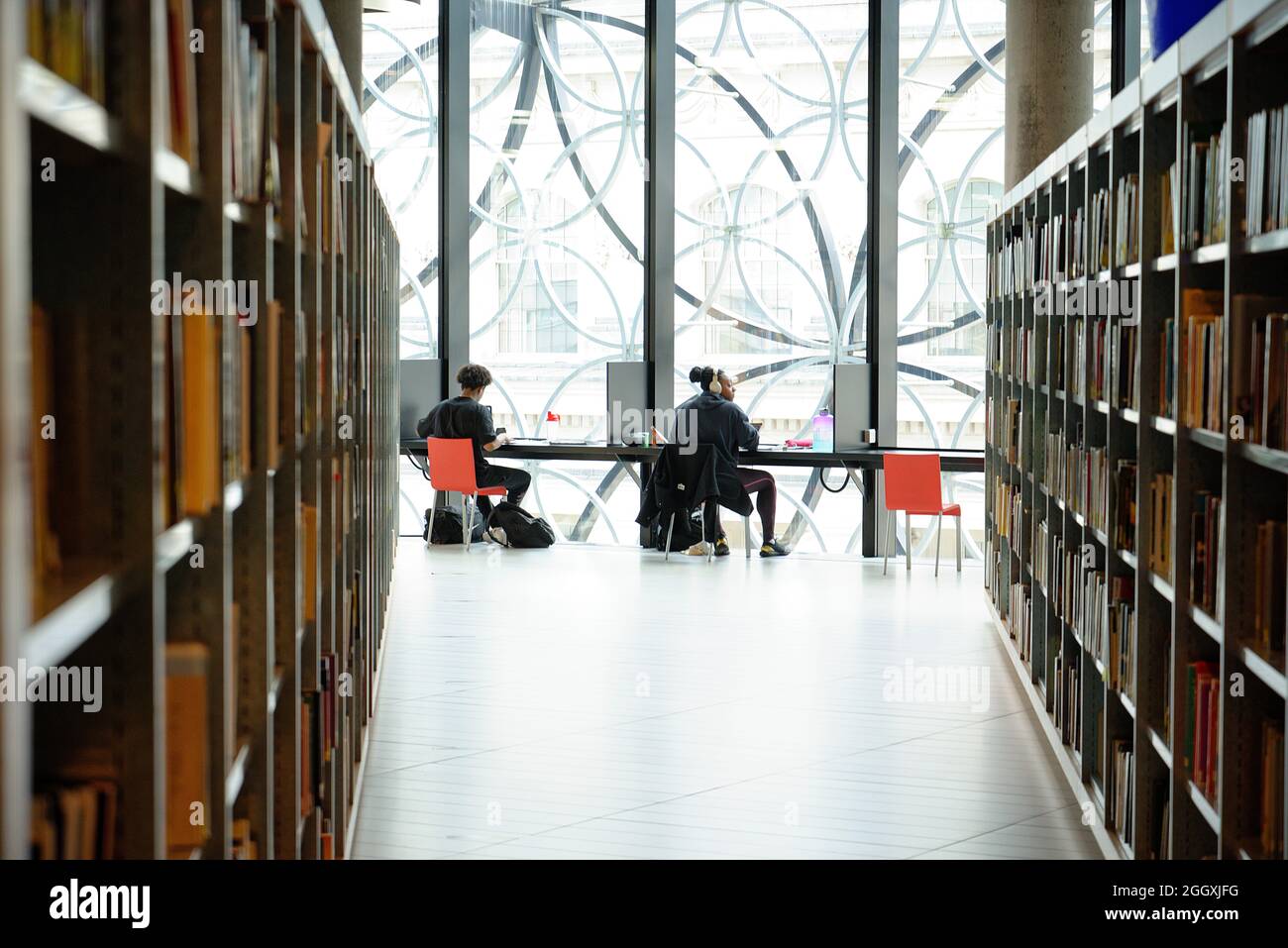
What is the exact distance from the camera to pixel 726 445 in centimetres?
912

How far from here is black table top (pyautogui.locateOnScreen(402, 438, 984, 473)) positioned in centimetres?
900

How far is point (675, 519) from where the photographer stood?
370 inches

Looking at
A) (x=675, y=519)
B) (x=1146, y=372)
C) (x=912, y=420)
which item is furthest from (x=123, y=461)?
(x=912, y=420)

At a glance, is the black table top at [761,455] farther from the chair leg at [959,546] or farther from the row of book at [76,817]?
the row of book at [76,817]

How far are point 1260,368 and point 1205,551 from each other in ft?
1.80

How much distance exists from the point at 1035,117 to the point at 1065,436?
400 cm

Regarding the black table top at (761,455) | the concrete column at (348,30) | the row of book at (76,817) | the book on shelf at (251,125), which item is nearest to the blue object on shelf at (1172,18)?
the book on shelf at (251,125)

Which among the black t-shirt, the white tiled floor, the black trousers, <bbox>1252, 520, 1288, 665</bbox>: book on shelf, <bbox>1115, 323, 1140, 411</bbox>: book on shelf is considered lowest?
the white tiled floor

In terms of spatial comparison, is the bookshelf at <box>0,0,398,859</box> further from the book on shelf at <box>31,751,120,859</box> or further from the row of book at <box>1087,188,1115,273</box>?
the row of book at <box>1087,188,1115,273</box>

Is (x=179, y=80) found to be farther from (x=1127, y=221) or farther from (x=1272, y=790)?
(x=1127, y=221)

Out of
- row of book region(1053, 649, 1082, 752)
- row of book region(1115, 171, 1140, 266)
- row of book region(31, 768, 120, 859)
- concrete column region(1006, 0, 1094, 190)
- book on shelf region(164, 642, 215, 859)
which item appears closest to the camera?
row of book region(31, 768, 120, 859)

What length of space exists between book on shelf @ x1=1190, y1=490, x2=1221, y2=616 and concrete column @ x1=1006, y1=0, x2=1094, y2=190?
5.51 m

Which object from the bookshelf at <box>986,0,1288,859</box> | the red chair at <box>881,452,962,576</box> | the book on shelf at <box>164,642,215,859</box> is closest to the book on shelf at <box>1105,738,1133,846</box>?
the bookshelf at <box>986,0,1288,859</box>

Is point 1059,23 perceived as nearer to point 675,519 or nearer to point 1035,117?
point 1035,117
